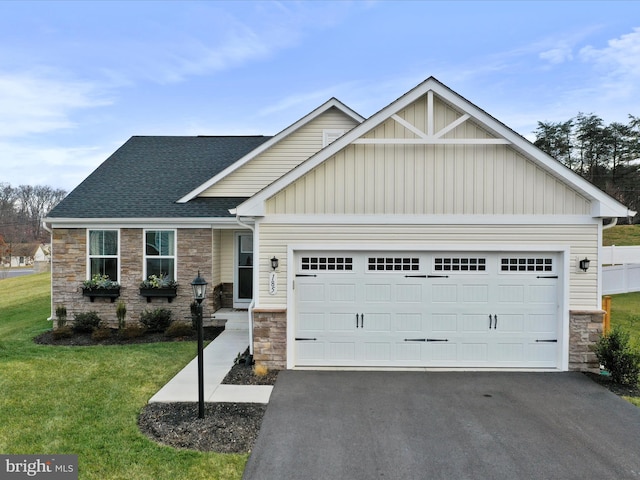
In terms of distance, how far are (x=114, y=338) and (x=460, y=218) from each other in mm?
9385

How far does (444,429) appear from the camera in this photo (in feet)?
17.1

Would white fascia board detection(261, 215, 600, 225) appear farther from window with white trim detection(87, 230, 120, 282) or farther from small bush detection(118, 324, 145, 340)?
window with white trim detection(87, 230, 120, 282)

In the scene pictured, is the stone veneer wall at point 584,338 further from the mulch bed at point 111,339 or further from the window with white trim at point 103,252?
the window with white trim at point 103,252

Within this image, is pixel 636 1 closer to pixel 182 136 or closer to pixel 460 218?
pixel 460 218

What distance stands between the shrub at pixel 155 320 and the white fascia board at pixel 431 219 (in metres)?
5.34

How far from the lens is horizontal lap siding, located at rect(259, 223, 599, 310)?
24.5 ft

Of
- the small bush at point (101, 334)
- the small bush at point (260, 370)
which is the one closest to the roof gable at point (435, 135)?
the small bush at point (260, 370)

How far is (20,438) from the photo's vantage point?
15.9ft

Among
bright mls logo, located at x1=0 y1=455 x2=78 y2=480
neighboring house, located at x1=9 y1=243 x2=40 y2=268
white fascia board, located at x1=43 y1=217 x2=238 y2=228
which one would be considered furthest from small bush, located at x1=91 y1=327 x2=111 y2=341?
neighboring house, located at x1=9 y1=243 x2=40 y2=268

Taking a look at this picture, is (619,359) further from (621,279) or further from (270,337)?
(621,279)

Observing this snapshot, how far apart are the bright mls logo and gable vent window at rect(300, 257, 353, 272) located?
4.69 metres

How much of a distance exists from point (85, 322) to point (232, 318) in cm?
408

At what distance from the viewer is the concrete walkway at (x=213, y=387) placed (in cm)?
609

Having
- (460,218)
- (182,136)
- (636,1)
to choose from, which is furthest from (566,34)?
(182,136)
